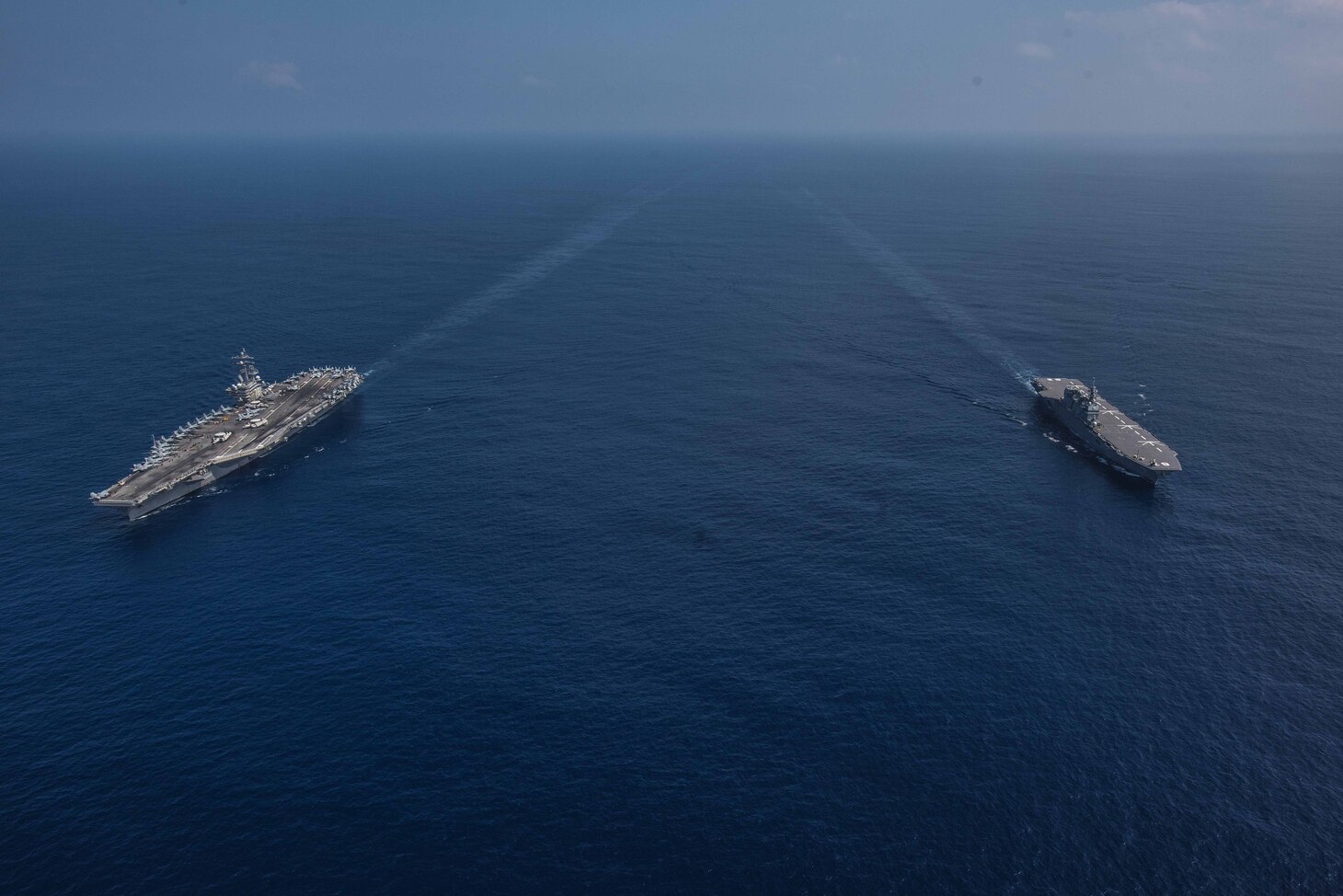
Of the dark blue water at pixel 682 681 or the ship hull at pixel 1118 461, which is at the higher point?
the ship hull at pixel 1118 461

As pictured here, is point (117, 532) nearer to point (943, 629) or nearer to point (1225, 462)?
point (943, 629)

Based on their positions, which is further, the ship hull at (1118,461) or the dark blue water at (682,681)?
the ship hull at (1118,461)

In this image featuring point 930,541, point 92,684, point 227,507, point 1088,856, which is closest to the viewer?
point 1088,856

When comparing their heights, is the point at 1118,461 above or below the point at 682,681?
above

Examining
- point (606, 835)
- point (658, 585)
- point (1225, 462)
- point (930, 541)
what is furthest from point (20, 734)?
point (1225, 462)

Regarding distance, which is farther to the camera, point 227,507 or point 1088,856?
point 227,507

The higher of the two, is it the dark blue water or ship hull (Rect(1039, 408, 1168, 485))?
ship hull (Rect(1039, 408, 1168, 485))

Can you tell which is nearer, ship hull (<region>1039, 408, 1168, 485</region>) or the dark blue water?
the dark blue water

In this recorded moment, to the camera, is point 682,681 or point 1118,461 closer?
point 682,681

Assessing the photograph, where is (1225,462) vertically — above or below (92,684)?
above

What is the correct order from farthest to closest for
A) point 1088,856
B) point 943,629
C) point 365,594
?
point 365,594, point 943,629, point 1088,856
